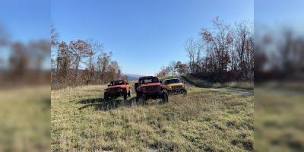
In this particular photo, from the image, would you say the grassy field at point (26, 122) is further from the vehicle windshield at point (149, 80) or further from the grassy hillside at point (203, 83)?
the vehicle windshield at point (149, 80)

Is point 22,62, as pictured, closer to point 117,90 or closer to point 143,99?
point 117,90

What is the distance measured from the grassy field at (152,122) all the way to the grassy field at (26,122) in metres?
1.68

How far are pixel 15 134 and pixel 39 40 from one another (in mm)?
494

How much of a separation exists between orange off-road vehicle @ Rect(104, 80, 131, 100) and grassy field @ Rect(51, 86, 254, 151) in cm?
10

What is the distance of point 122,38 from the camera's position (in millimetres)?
3832

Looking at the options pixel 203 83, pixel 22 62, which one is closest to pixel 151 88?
pixel 203 83

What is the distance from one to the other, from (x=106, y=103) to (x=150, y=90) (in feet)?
2.40

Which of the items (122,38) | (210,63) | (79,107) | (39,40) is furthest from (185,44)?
(39,40)

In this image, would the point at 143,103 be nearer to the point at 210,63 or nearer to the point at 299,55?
the point at 210,63

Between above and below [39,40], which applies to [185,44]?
above

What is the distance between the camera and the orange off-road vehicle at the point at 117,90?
4195 millimetres

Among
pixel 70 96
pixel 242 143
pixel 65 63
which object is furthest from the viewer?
pixel 70 96

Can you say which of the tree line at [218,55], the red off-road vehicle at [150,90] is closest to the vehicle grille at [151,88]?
the red off-road vehicle at [150,90]

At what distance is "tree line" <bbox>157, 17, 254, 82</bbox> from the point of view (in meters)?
2.87
